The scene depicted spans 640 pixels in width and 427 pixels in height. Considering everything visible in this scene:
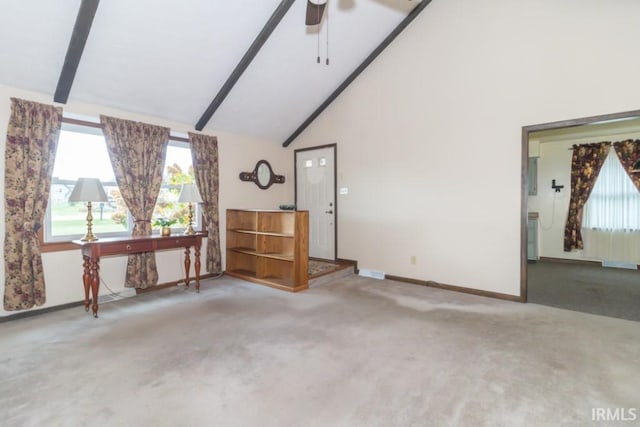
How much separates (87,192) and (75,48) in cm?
143

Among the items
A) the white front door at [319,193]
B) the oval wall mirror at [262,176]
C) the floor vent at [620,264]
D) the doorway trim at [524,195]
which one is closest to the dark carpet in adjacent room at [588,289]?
the floor vent at [620,264]

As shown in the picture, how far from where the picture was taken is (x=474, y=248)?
166 inches

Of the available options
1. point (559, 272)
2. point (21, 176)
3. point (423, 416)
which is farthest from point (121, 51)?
point (559, 272)

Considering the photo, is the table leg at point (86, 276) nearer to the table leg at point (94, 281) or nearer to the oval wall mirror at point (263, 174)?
the table leg at point (94, 281)

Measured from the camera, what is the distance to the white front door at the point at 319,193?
573cm

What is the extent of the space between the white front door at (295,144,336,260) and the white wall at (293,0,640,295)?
9.6 inches


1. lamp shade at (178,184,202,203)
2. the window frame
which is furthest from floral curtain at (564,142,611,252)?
the window frame

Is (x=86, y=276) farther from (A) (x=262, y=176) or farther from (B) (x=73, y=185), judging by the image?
(A) (x=262, y=176)

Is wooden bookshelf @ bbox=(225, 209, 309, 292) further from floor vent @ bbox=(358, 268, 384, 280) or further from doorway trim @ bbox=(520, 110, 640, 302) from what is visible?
doorway trim @ bbox=(520, 110, 640, 302)

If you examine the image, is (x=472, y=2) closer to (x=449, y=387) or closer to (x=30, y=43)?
(x=449, y=387)

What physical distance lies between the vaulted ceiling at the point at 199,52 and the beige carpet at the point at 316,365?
8.73ft

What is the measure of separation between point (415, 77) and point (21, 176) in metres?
5.04

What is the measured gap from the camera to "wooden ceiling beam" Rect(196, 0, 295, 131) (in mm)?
3627

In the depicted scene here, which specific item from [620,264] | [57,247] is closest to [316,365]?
[57,247]
